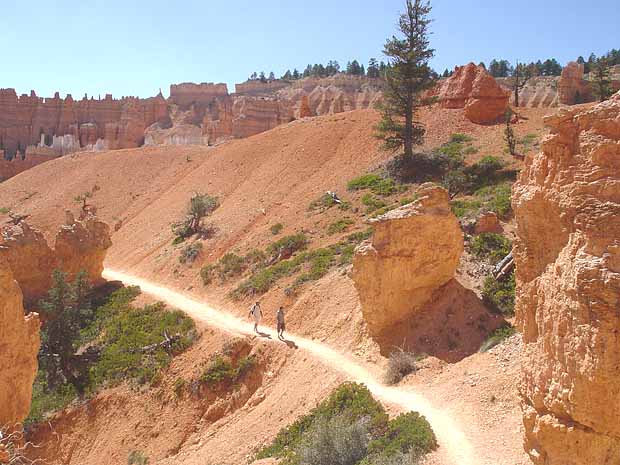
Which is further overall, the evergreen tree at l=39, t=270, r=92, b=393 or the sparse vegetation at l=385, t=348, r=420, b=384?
the evergreen tree at l=39, t=270, r=92, b=393

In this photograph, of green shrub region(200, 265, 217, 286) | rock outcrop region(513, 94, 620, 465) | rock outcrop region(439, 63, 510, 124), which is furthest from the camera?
rock outcrop region(439, 63, 510, 124)

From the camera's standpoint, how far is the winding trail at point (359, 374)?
31.5ft

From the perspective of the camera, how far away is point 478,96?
35.0 meters

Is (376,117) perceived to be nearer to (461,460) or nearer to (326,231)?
(326,231)

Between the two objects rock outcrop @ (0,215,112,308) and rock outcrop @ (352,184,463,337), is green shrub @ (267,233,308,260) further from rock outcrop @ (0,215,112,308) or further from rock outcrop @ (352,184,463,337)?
rock outcrop @ (352,184,463,337)

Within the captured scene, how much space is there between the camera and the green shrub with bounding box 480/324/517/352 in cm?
1273

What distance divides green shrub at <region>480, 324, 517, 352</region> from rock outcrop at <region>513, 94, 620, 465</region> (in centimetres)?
525

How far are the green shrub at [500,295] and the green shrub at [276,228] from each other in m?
14.4

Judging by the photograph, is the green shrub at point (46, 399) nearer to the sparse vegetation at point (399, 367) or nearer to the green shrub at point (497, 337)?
the sparse vegetation at point (399, 367)

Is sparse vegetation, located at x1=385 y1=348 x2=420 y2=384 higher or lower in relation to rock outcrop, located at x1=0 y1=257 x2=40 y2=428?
lower

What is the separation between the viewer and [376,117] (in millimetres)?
40844

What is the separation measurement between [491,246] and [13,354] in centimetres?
1346

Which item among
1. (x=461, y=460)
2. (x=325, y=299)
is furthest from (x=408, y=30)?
(x=461, y=460)

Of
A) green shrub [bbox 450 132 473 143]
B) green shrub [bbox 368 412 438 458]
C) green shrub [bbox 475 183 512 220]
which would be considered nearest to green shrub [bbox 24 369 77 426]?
green shrub [bbox 368 412 438 458]
